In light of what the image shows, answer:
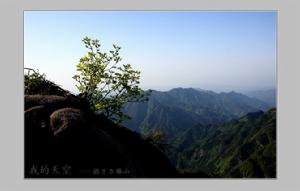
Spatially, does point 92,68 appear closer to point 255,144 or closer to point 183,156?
point 255,144

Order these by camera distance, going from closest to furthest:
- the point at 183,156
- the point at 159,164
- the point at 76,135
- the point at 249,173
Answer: the point at 76,135 < the point at 159,164 < the point at 249,173 < the point at 183,156

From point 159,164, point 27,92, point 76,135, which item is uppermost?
point 27,92

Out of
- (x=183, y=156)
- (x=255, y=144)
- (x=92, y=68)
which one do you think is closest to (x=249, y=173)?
(x=255, y=144)

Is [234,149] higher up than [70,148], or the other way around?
[70,148]

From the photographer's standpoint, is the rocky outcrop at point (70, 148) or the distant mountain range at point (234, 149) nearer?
the rocky outcrop at point (70, 148)

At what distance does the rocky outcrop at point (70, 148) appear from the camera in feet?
37.1

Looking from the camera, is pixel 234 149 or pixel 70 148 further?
pixel 234 149

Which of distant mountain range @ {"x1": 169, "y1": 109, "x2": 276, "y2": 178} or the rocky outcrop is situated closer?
the rocky outcrop

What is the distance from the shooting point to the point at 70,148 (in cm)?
1134

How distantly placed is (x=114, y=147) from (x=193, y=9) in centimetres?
460

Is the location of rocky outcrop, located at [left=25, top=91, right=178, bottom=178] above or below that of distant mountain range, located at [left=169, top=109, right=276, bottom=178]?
above

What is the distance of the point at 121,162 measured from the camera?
1152 centimetres

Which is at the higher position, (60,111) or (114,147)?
(60,111)

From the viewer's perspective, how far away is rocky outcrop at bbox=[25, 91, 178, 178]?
37.1 feet
